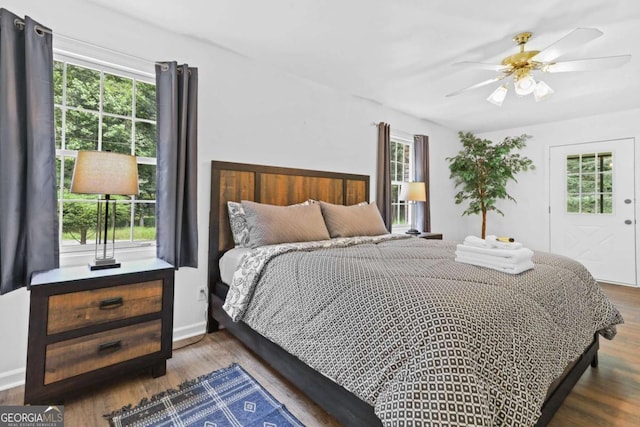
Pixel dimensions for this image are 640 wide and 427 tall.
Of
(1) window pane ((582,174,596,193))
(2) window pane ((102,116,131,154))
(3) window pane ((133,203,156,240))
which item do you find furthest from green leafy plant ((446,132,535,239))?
(2) window pane ((102,116,131,154))

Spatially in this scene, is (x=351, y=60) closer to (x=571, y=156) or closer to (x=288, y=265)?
(x=288, y=265)

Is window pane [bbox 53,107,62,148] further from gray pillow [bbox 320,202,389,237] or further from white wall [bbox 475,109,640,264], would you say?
white wall [bbox 475,109,640,264]

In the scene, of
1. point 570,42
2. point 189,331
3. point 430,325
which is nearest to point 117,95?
point 189,331

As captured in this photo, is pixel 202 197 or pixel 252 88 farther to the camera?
pixel 252 88

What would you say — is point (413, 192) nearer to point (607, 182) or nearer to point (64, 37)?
point (607, 182)

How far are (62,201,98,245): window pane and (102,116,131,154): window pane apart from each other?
443mm

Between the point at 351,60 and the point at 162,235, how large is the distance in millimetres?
2258

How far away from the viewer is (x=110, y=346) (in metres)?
1.71

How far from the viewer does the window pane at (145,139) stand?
2.39 meters

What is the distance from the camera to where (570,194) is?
4.66 m

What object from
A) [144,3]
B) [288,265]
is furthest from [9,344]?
[144,3]

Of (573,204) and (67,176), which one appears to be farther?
(573,204)

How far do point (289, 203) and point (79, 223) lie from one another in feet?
5.56

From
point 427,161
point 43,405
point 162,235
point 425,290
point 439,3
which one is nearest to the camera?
point 425,290
